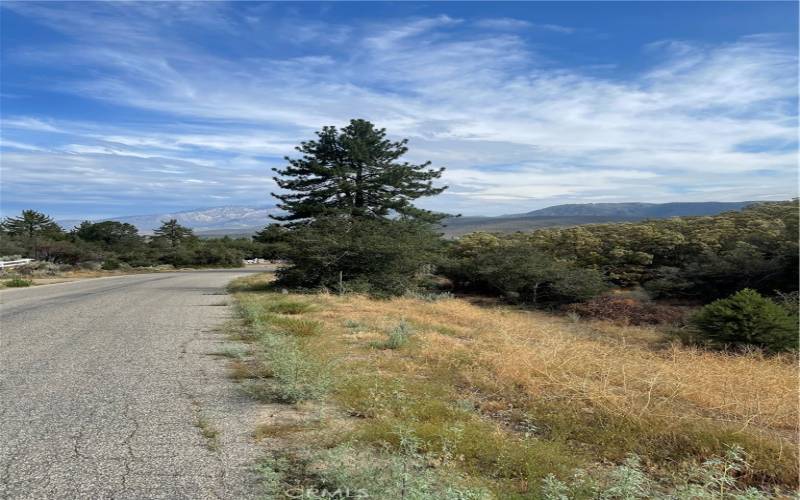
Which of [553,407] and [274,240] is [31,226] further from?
[553,407]

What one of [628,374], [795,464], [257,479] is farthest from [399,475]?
[628,374]

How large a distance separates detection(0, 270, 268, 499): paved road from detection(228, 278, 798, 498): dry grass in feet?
3.71

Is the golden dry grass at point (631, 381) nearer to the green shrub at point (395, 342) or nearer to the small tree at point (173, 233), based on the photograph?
the green shrub at point (395, 342)

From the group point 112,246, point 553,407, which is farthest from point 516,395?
point 112,246

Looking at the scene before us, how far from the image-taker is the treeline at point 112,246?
48.5 meters

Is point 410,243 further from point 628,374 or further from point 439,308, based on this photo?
point 628,374

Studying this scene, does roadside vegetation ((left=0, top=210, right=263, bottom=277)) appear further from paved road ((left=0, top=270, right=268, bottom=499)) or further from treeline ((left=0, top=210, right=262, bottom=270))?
paved road ((left=0, top=270, right=268, bottom=499))

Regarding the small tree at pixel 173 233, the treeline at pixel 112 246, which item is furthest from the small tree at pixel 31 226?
the small tree at pixel 173 233

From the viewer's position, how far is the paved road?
3650mm

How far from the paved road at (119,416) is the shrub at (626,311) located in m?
14.6

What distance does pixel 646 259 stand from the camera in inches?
1072

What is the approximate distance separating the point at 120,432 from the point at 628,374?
5.51m

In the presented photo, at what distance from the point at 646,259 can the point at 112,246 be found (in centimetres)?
6204

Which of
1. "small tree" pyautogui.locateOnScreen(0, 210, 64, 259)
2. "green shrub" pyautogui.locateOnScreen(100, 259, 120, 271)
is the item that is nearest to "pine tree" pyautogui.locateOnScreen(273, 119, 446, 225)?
"green shrub" pyautogui.locateOnScreen(100, 259, 120, 271)
